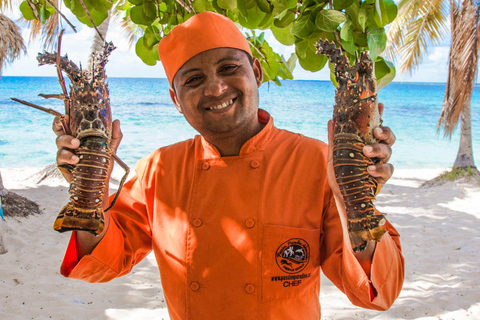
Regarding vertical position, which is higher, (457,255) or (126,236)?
(126,236)

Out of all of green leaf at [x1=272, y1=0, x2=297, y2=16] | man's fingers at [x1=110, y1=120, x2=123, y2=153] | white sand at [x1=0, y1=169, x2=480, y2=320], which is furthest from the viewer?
white sand at [x1=0, y1=169, x2=480, y2=320]

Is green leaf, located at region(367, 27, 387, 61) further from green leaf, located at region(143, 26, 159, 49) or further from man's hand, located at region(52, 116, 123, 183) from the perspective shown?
green leaf, located at region(143, 26, 159, 49)

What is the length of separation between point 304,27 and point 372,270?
0.80m

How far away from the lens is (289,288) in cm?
156

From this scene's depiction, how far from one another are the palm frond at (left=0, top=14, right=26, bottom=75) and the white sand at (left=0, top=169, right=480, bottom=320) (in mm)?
2846

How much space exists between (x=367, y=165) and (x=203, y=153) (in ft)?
2.62

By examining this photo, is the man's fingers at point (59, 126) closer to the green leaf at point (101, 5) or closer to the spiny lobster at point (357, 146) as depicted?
the green leaf at point (101, 5)

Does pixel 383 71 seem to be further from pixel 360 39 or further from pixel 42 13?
pixel 42 13

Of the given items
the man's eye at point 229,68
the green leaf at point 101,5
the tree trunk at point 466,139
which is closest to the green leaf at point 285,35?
the man's eye at point 229,68

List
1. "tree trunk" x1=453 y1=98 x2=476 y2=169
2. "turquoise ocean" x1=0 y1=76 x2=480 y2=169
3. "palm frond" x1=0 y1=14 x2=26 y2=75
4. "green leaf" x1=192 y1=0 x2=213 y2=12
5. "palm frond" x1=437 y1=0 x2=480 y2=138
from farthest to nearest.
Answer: "turquoise ocean" x1=0 y1=76 x2=480 y2=169, "tree trunk" x1=453 y1=98 x2=476 y2=169, "palm frond" x1=437 y1=0 x2=480 y2=138, "palm frond" x1=0 y1=14 x2=26 y2=75, "green leaf" x1=192 y1=0 x2=213 y2=12

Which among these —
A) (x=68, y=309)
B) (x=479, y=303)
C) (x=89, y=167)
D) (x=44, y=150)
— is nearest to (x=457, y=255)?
(x=479, y=303)

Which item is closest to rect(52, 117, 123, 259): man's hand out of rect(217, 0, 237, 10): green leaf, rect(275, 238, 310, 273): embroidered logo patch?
rect(217, 0, 237, 10): green leaf

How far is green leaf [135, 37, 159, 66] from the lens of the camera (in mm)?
1986

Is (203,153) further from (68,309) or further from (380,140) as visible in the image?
(68,309)
